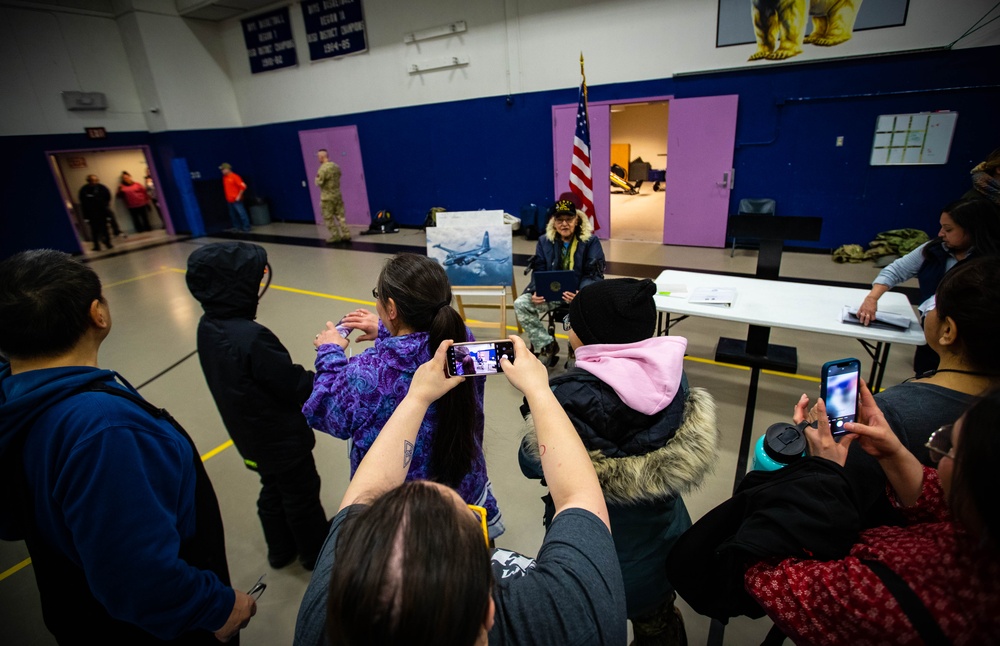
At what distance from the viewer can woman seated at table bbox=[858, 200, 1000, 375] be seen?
8.89 feet

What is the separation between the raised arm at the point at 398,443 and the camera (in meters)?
0.91

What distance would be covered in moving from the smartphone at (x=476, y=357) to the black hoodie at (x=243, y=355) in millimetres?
1243

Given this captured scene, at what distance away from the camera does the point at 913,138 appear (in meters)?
6.48

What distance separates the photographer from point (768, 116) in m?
7.22

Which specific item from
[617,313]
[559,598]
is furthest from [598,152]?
[559,598]

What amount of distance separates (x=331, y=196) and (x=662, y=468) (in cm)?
1026

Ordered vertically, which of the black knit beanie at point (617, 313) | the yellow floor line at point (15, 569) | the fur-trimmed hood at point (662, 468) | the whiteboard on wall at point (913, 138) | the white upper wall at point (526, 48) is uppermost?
the white upper wall at point (526, 48)

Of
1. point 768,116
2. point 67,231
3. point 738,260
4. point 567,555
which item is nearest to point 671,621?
point 567,555

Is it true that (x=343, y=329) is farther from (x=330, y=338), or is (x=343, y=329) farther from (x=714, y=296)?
(x=714, y=296)

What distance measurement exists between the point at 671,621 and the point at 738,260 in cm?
680

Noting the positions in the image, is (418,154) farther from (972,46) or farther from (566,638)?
(566,638)

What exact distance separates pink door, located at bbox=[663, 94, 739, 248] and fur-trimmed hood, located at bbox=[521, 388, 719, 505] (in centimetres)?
756

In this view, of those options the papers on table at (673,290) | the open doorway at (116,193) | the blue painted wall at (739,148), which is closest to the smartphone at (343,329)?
the papers on table at (673,290)

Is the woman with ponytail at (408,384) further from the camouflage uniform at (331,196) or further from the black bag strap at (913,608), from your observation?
the camouflage uniform at (331,196)
